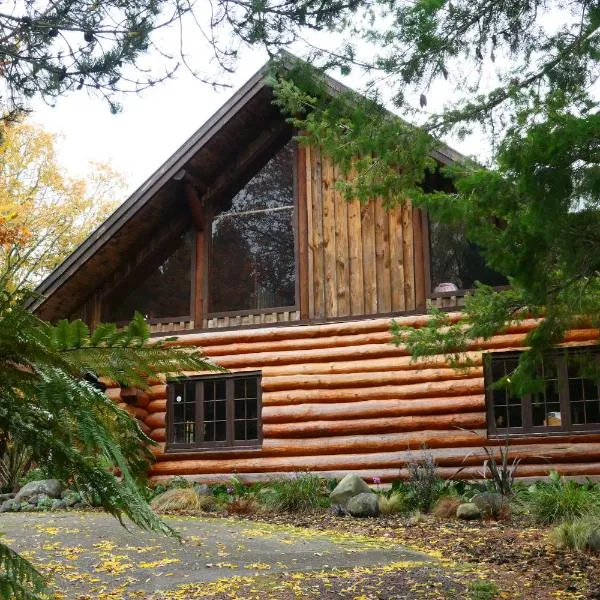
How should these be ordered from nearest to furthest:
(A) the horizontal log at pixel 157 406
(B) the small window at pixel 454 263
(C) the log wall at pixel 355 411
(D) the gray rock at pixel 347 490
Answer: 1. (D) the gray rock at pixel 347 490
2. (C) the log wall at pixel 355 411
3. (B) the small window at pixel 454 263
4. (A) the horizontal log at pixel 157 406

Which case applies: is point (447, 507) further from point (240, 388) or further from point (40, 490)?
point (40, 490)

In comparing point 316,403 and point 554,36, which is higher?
point 554,36

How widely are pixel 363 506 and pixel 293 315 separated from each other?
425cm

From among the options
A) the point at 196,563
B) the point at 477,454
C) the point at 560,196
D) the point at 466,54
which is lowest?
the point at 196,563

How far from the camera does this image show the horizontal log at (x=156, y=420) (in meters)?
15.3

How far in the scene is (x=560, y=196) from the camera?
6020mm

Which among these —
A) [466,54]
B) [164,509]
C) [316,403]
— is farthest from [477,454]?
[466,54]

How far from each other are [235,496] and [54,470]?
1210 centimetres

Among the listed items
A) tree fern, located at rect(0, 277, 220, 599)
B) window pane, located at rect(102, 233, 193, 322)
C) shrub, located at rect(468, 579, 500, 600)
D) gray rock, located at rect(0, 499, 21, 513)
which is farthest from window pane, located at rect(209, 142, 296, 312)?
tree fern, located at rect(0, 277, 220, 599)

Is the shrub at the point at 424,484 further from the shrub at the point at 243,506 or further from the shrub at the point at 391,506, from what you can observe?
the shrub at the point at 243,506

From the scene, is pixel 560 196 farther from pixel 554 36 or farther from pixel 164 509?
pixel 164 509

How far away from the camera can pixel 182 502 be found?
12.7 m

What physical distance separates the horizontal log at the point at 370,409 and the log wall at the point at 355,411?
18mm

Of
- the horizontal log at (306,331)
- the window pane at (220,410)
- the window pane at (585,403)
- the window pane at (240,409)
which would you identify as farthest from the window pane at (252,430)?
the window pane at (585,403)
